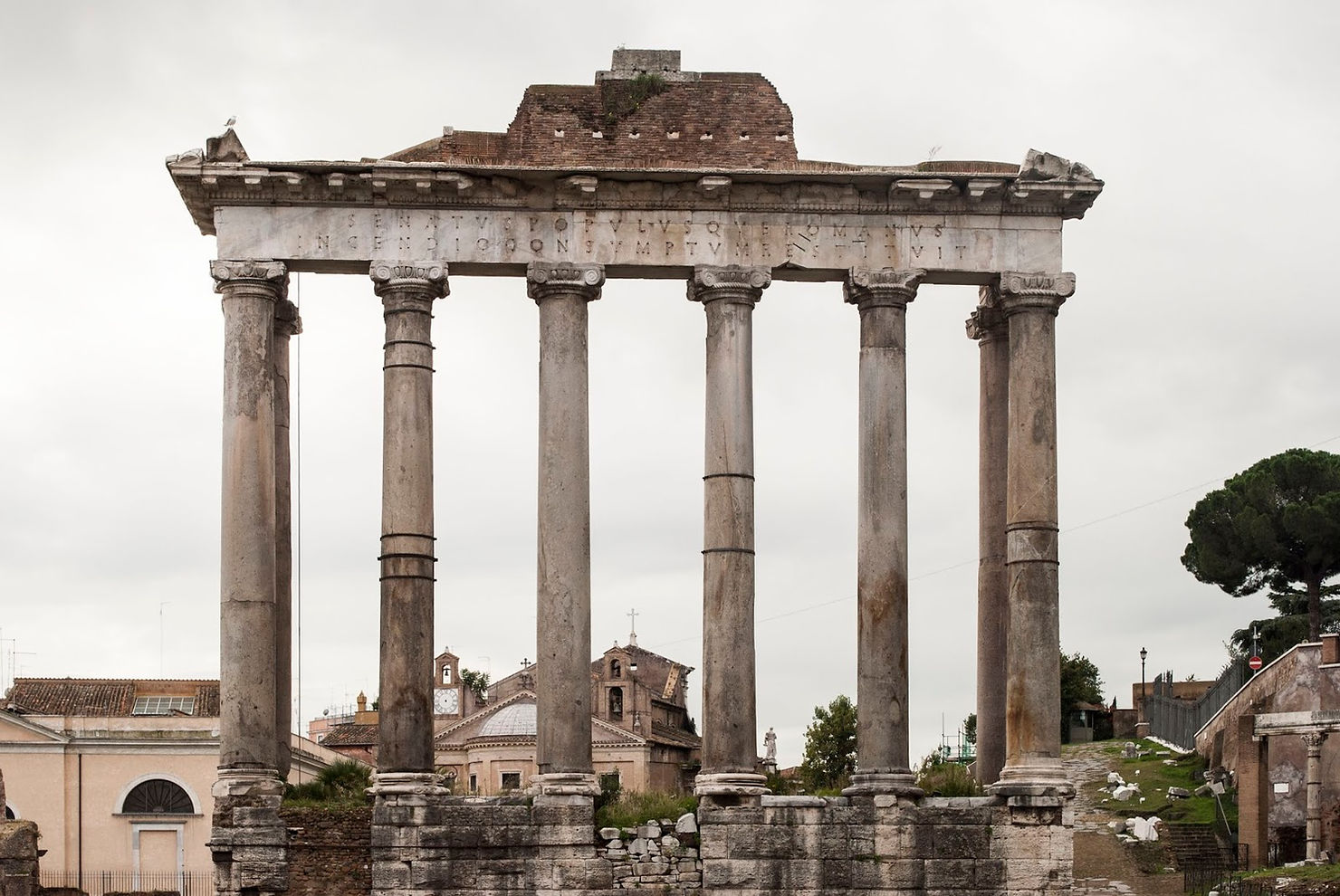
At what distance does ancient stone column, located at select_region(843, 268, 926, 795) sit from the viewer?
92.6 feet

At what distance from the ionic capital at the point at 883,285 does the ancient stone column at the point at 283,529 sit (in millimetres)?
7590

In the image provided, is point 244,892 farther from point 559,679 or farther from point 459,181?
point 459,181

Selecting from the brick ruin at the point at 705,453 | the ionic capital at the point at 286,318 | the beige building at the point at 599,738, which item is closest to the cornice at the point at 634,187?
the brick ruin at the point at 705,453

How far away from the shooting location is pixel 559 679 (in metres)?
28.1

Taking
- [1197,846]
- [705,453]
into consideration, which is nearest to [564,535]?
[705,453]

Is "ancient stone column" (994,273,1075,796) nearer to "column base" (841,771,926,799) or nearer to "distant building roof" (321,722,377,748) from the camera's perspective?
"column base" (841,771,926,799)

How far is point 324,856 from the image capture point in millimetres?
27562

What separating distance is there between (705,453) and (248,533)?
232 inches

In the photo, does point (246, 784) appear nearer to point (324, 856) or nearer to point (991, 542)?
point (324, 856)

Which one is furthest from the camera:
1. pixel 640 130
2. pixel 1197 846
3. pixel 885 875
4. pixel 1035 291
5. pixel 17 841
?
pixel 1197 846

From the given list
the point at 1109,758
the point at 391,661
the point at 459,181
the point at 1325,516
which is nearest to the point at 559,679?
the point at 391,661

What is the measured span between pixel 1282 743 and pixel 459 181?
23.1 m

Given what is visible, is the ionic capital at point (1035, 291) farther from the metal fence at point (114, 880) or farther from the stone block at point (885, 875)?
the metal fence at point (114, 880)

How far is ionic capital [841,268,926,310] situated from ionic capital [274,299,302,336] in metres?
7.48
